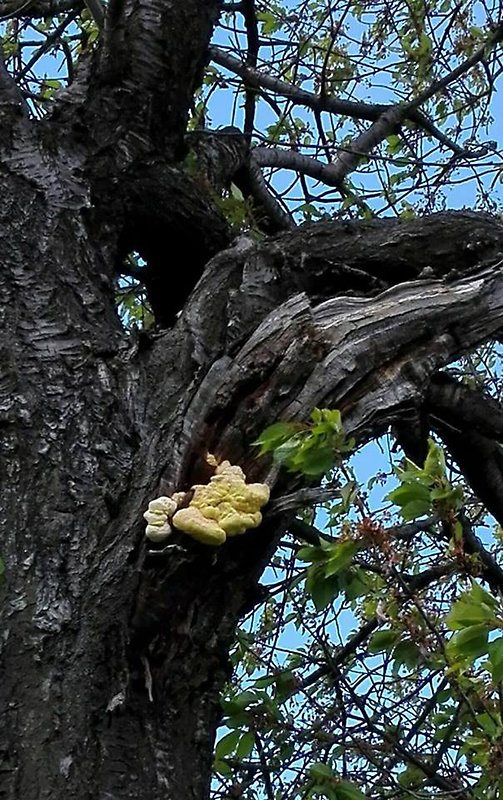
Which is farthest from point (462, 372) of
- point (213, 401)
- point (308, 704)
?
point (213, 401)

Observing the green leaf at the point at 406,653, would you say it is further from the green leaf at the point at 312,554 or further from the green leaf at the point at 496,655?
the green leaf at the point at 496,655

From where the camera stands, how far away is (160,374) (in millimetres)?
2211

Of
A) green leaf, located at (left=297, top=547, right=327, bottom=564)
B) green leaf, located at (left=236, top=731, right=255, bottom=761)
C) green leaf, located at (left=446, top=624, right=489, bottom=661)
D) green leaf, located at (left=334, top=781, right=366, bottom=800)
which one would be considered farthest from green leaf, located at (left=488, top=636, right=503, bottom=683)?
green leaf, located at (left=236, top=731, right=255, bottom=761)

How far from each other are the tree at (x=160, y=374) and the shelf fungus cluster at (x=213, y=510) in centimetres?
3

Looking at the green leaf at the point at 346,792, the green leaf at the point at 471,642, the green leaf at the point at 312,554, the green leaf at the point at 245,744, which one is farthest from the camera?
the green leaf at the point at 245,744

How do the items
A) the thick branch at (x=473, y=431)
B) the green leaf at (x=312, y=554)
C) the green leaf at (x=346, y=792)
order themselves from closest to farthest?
the green leaf at (x=312, y=554)
the green leaf at (x=346, y=792)
the thick branch at (x=473, y=431)

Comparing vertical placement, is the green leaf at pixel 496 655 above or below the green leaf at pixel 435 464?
below

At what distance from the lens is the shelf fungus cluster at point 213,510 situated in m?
1.56

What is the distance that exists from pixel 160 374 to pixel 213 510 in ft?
2.23

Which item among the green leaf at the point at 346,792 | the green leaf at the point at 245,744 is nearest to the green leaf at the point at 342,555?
the green leaf at the point at 346,792

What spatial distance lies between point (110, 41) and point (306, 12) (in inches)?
78.9

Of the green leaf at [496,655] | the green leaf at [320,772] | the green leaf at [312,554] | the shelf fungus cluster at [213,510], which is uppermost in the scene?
the shelf fungus cluster at [213,510]

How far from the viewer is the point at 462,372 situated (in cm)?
389

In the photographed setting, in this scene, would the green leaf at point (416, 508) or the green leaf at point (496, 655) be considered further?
the green leaf at point (416, 508)
